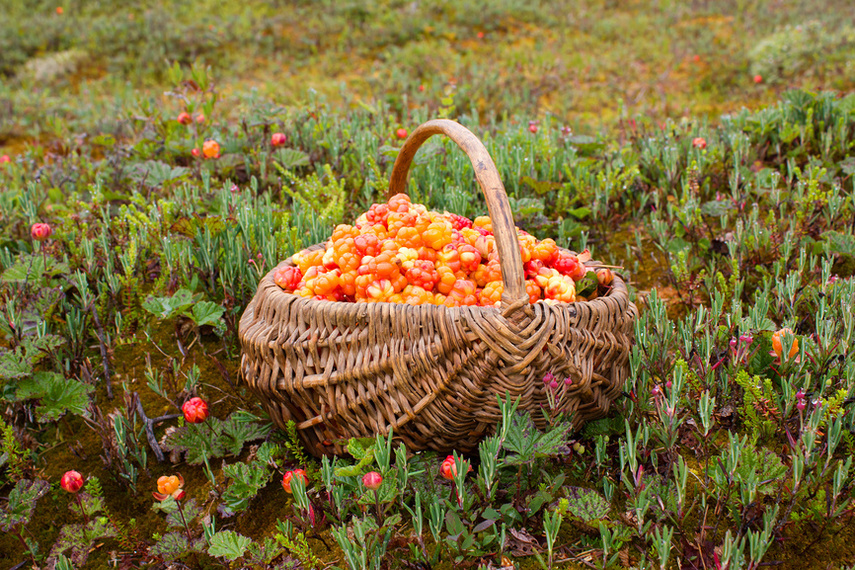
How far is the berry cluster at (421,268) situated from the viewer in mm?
1863

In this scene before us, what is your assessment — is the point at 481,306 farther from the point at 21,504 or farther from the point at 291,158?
the point at 291,158

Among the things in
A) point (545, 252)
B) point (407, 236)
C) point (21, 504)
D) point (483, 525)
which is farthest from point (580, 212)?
point (21, 504)

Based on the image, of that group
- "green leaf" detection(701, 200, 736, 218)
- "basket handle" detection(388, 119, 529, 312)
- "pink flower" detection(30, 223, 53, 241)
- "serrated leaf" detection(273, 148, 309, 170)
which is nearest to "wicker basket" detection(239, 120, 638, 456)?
"basket handle" detection(388, 119, 529, 312)

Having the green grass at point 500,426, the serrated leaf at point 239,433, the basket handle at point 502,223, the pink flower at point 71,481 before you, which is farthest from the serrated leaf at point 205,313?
the basket handle at point 502,223

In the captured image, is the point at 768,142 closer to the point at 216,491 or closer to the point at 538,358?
the point at 538,358

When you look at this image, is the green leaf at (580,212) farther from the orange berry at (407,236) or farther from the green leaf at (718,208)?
the orange berry at (407,236)

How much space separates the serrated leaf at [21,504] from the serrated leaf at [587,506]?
1.61 metres

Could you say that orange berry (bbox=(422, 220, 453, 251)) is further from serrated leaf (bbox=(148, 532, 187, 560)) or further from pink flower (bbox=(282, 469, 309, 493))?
serrated leaf (bbox=(148, 532, 187, 560))

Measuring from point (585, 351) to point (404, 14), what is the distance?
9.77 m

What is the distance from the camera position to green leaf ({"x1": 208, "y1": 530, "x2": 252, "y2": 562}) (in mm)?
1518

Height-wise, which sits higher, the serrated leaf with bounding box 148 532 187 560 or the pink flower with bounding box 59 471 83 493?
the pink flower with bounding box 59 471 83 493

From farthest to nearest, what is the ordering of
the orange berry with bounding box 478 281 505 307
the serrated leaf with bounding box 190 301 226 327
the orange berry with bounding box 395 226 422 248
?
the serrated leaf with bounding box 190 301 226 327 < the orange berry with bounding box 395 226 422 248 < the orange berry with bounding box 478 281 505 307

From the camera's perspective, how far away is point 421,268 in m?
1.87

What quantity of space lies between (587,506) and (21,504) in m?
1.69
